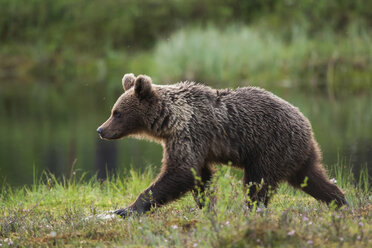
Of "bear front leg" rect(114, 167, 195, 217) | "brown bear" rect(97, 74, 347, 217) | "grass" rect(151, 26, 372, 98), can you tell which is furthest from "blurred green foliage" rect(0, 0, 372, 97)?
"bear front leg" rect(114, 167, 195, 217)

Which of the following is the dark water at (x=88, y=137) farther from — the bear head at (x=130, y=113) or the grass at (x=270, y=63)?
the grass at (x=270, y=63)

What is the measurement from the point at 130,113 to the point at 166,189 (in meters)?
1.03

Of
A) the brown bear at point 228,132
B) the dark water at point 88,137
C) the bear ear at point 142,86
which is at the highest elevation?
the bear ear at point 142,86

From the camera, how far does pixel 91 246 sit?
536 centimetres

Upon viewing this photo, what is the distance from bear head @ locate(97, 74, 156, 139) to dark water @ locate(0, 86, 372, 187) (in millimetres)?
1841

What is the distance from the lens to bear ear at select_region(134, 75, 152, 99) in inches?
266

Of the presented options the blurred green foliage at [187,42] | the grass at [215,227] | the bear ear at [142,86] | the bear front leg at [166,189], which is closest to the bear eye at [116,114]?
the bear ear at [142,86]

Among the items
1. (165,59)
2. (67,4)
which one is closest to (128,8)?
(67,4)

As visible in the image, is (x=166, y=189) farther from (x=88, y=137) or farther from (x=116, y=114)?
(x=88, y=137)

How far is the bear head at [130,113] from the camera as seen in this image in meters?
6.86

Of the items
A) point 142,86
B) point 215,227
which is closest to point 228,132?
point 142,86

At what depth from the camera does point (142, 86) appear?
680 centimetres

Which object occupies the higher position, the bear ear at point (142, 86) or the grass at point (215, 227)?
the bear ear at point (142, 86)

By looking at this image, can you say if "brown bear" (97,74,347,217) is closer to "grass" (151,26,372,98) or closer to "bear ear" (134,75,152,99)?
"bear ear" (134,75,152,99)
